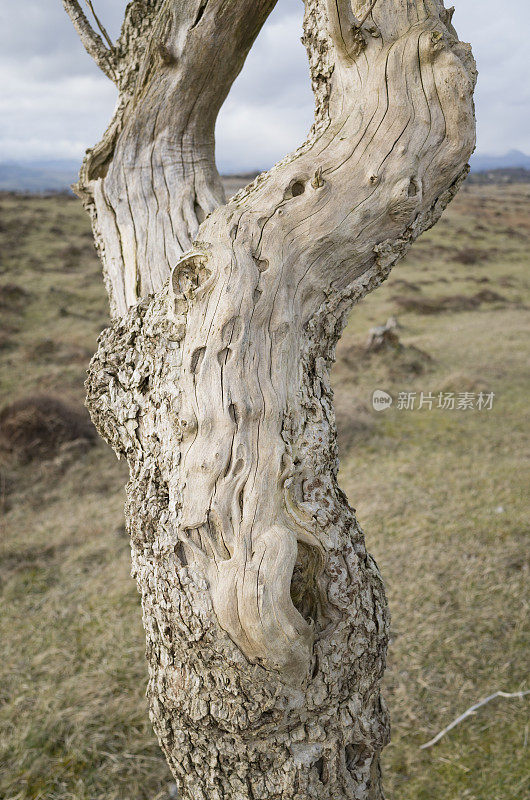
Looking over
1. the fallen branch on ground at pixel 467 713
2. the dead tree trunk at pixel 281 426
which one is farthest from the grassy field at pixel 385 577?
the dead tree trunk at pixel 281 426

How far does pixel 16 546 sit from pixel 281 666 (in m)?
4.31

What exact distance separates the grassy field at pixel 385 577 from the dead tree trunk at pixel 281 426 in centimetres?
164

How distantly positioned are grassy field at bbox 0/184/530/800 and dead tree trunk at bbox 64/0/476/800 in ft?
5.37

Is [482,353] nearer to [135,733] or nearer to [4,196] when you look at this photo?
[135,733]

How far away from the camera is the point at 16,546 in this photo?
16.3 ft

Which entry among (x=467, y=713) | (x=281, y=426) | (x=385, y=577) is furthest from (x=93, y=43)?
(x=467, y=713)

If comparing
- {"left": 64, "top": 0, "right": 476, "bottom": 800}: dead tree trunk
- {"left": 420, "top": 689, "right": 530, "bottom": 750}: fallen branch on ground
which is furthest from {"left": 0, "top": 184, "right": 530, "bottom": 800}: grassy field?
{"left": 64, "top": 0, "right": 476, "bottom": 800}: dead tree trunk

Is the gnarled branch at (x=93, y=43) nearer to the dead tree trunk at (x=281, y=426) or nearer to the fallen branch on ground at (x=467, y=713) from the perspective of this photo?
the dead tree trunk at (x=281, y=426)

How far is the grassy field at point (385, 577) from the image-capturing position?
306cm

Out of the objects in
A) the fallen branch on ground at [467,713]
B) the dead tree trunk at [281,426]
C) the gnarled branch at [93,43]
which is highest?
the gnarled branch at [93,43]

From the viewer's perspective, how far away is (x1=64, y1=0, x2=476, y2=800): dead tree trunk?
1.51 meters

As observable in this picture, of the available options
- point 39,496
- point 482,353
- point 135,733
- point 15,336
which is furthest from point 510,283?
point 135,733

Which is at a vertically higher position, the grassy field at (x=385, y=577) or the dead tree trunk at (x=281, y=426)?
the dead tree trunk at (x=281, y=426)

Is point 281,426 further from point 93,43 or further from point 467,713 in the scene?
point 467,713
